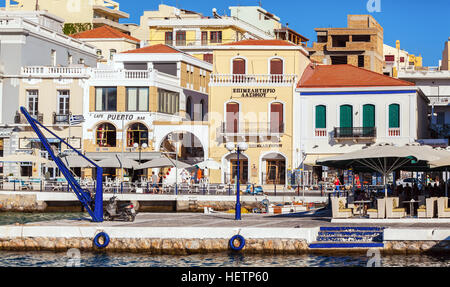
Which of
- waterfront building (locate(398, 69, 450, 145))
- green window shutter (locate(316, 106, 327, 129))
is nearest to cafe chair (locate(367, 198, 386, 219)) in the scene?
green window shutter (locate(316, 106, 327, 129))

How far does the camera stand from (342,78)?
54.0m

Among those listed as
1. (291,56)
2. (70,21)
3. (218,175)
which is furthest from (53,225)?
(70,21)

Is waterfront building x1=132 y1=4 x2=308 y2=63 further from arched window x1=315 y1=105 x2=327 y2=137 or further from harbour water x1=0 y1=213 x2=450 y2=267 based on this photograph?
harbour water x1=0 y1=213 x2=450 y2=267

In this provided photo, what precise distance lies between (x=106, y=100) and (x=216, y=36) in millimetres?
20856

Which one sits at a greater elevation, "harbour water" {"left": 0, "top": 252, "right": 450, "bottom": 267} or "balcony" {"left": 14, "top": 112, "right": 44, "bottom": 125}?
"balcony" {"left": 14, "top": 112, "right": 44, "bottom": 125}

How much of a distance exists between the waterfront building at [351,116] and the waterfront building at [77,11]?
35709mm

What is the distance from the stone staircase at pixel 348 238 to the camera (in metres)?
24.6

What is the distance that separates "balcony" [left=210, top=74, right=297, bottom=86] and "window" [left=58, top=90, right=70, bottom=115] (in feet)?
32.6

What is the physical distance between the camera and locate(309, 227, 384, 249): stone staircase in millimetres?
24641

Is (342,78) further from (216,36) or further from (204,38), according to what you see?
(204,38)

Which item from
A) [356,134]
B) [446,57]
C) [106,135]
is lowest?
[356,134]

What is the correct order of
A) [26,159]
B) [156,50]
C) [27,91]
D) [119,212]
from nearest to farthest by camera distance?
[119,212], [26,159], [27,91], [156,50]

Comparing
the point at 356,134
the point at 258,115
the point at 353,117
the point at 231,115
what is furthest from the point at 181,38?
the point at 356,134
